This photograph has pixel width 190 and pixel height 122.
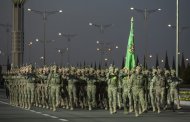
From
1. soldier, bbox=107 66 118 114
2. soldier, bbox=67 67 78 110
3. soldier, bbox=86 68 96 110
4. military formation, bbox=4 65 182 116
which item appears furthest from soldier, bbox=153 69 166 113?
soldier, bbox=67 67 78 110

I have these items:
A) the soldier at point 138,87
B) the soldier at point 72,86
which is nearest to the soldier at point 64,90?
the soldier at point 72,86

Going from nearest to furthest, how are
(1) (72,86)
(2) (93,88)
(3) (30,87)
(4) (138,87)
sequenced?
(4) (138,87)
(2) (93,88)
(1) (72,86)
(3) (30,87)

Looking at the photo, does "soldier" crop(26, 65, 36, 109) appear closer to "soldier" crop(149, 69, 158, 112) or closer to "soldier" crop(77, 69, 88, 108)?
"soldier" crop(77, 69, 88, 108)

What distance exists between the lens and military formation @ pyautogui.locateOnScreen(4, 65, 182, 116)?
26.5m

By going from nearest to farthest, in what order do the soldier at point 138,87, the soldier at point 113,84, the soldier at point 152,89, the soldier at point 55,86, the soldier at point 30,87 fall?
1. the soldier at point 138,87
2. the soldier at point 113,84
3. the soldier at point 152,89
4. the soldier at point 55,86
5. the soldier at point 30,87

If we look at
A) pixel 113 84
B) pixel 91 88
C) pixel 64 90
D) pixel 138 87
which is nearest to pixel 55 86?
pixel 91 88

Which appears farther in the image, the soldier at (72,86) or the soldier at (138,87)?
the soldier at (72,86)

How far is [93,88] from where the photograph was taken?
97.8 ft

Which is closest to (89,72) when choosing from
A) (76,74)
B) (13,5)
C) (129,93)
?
(76,74)

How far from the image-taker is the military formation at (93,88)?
86.8ft

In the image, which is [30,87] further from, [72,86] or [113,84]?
[113,84]

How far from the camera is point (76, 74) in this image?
3105 cm

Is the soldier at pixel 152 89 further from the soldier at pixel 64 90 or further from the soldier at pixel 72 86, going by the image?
the soldier at pixel 64 90

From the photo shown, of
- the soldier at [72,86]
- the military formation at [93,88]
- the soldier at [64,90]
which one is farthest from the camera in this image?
the soldier at [64,90]
